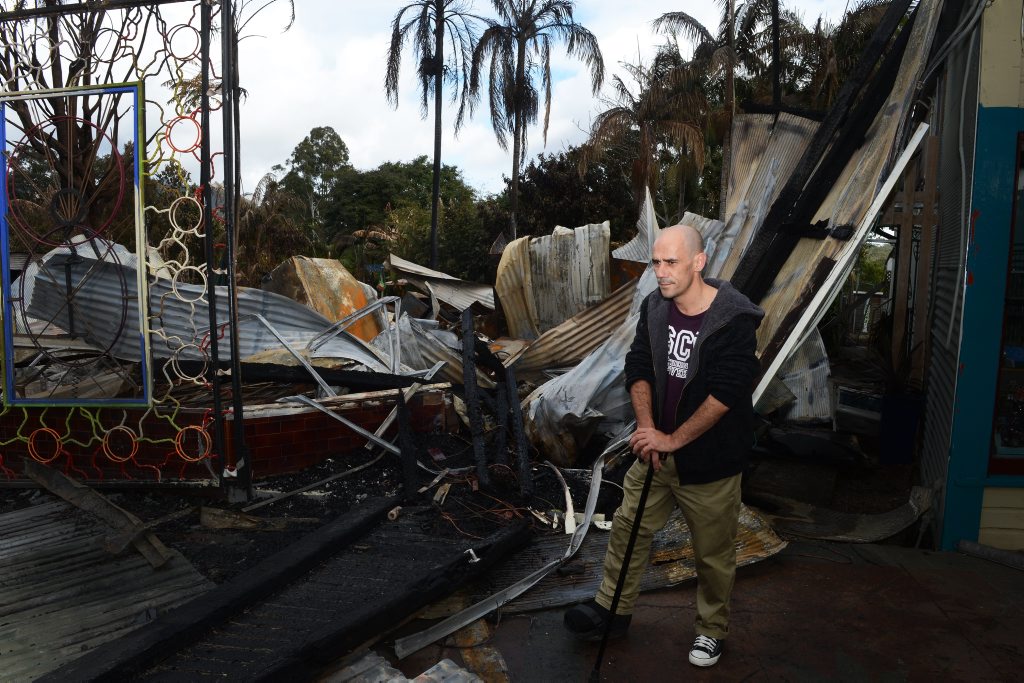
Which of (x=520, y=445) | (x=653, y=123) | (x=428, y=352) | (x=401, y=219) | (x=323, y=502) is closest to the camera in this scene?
(x=323, y=502)

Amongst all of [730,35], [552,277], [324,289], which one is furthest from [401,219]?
[324,289]

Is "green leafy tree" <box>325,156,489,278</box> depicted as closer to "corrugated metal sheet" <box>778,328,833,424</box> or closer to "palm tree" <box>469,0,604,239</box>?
"palm tree" <box>469,0,604,239</box>

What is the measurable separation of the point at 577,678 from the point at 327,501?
7.24ft

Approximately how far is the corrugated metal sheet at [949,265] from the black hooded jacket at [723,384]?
222cm

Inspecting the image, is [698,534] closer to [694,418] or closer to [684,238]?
[694,418]

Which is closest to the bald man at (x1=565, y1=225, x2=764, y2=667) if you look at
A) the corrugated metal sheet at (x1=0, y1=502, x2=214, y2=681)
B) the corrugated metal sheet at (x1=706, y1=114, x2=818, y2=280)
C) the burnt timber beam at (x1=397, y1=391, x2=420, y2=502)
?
the burnt timber beam at (x1=397, y1=391, x2=420, y2=502)

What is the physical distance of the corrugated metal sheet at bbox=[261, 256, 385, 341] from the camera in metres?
7.11

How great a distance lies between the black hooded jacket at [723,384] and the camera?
2836mm

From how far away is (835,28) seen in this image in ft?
73.0

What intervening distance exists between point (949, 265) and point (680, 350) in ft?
11.5

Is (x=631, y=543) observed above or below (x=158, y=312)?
below

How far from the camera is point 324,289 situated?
24.1ft

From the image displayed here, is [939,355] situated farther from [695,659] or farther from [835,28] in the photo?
[835,28]

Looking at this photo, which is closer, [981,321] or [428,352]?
[981,321]
